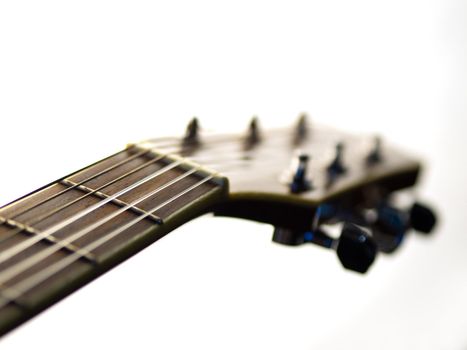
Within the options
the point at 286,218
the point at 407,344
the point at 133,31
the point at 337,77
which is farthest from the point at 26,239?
the point at 407,344

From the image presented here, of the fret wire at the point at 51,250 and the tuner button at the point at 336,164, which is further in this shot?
the tuner button at the point at 336,164

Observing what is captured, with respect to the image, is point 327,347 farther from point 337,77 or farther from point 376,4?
point 376,4

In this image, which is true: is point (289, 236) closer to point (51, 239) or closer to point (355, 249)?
point (355, 249)

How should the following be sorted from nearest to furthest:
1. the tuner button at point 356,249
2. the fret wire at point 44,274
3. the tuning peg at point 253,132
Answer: the fret wire at point 44,274
the tuner button at point 356,249
the tuning peg at point 253,132

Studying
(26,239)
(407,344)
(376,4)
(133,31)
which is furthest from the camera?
(407,344)

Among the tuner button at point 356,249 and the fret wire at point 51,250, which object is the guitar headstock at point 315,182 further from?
the fret wire at point 51,250

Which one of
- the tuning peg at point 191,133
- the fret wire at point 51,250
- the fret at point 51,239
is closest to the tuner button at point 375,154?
the tuning peg at point 191,133

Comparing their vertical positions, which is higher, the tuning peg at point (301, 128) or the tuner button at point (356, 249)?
the tuning peg at point (301, 128)
